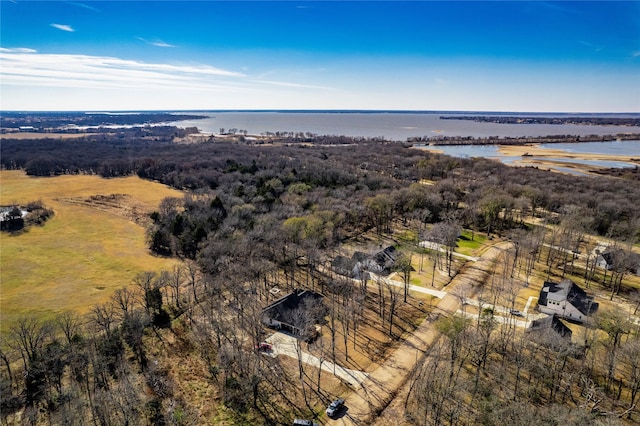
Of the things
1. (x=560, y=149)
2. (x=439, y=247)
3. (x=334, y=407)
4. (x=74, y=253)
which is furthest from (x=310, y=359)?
(x=560, y=149)

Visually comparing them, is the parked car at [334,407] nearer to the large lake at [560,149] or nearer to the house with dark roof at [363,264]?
the house with dark roof at [363,264]

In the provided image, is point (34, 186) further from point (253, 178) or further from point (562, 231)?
point (562, 231)

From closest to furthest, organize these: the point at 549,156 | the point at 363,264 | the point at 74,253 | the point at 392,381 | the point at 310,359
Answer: the point at 392,381 < the point at 310,359 < the point at 363,264 < the point at 74,253 < the point at 549,156

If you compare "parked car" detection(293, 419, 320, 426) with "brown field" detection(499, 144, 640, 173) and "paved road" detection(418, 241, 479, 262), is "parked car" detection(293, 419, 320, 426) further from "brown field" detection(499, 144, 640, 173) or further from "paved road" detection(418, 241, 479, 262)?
"brown field" detection(499, 144, 640, 173)

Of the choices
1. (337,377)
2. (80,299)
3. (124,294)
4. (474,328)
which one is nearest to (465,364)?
(474,328)

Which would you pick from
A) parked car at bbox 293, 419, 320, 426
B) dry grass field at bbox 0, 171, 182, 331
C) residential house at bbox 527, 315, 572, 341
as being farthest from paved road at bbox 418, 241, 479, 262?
dry grass field at bbox 0, 171, 182, 331

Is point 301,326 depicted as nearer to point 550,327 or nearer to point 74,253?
point 550,327
